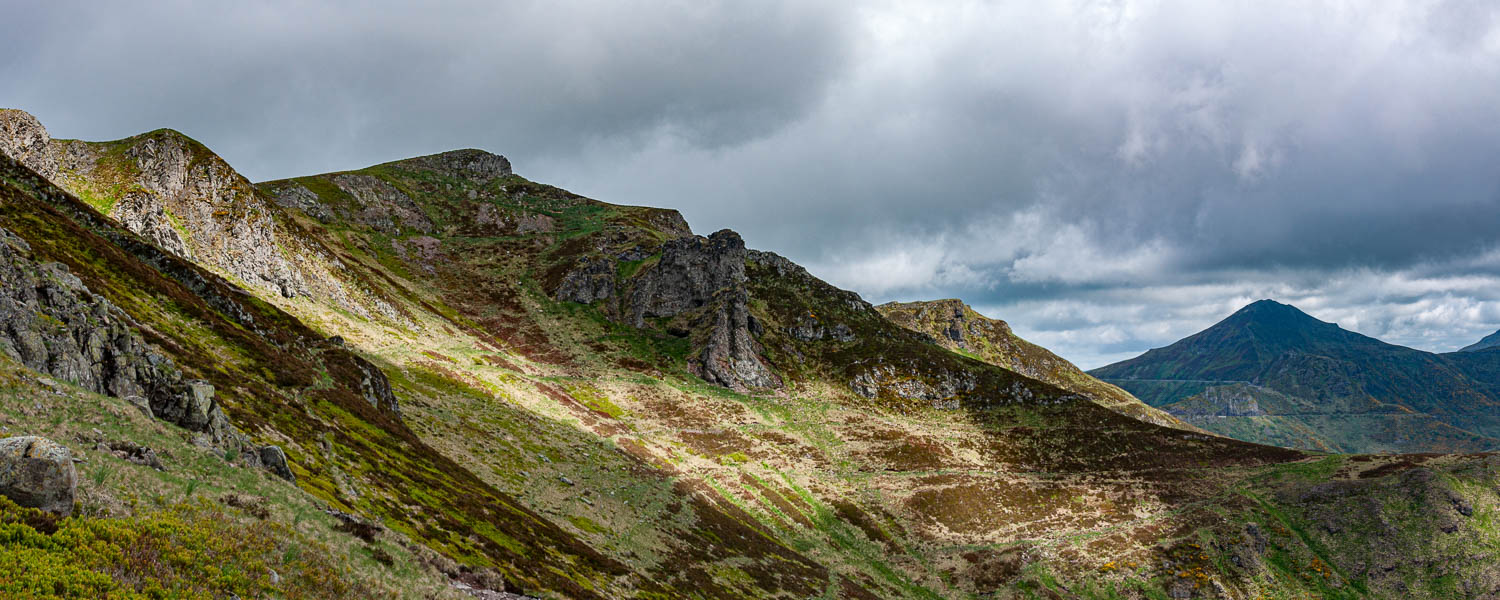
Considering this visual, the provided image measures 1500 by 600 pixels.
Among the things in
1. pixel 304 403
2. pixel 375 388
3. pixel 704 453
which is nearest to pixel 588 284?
pixel 704 453

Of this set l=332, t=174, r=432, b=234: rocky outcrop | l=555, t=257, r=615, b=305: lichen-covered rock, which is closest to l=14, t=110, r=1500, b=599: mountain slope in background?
l=555, t=257, r=615, b=305: lichen-covered rock

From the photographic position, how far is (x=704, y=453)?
89.8 meters

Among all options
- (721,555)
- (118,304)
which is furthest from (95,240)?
(721,555)

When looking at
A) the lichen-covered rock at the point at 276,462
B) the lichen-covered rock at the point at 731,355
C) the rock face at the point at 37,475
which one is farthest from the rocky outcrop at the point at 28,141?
the lichen-covered rock at the point at 731,355

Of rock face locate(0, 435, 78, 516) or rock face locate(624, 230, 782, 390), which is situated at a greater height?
rock face locate(624, 230, 782, 390)

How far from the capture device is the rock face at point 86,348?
22.5 meters

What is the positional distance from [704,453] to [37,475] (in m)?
81.5

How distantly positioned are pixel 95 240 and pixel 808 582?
68.4 meters

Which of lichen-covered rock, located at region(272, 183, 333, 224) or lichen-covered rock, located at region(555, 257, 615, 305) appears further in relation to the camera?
lichen-covered rock, located at region(555, 257, 615, 305)

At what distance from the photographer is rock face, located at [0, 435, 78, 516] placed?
36.6ft

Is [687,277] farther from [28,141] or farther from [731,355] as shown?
[28,141]

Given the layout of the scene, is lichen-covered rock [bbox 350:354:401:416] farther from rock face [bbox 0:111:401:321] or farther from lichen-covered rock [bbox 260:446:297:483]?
rock face [bbox 0:111:401:321]

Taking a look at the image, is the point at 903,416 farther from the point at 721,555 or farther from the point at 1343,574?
the point at 721,555

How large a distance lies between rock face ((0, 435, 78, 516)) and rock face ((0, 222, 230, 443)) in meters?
13.2
